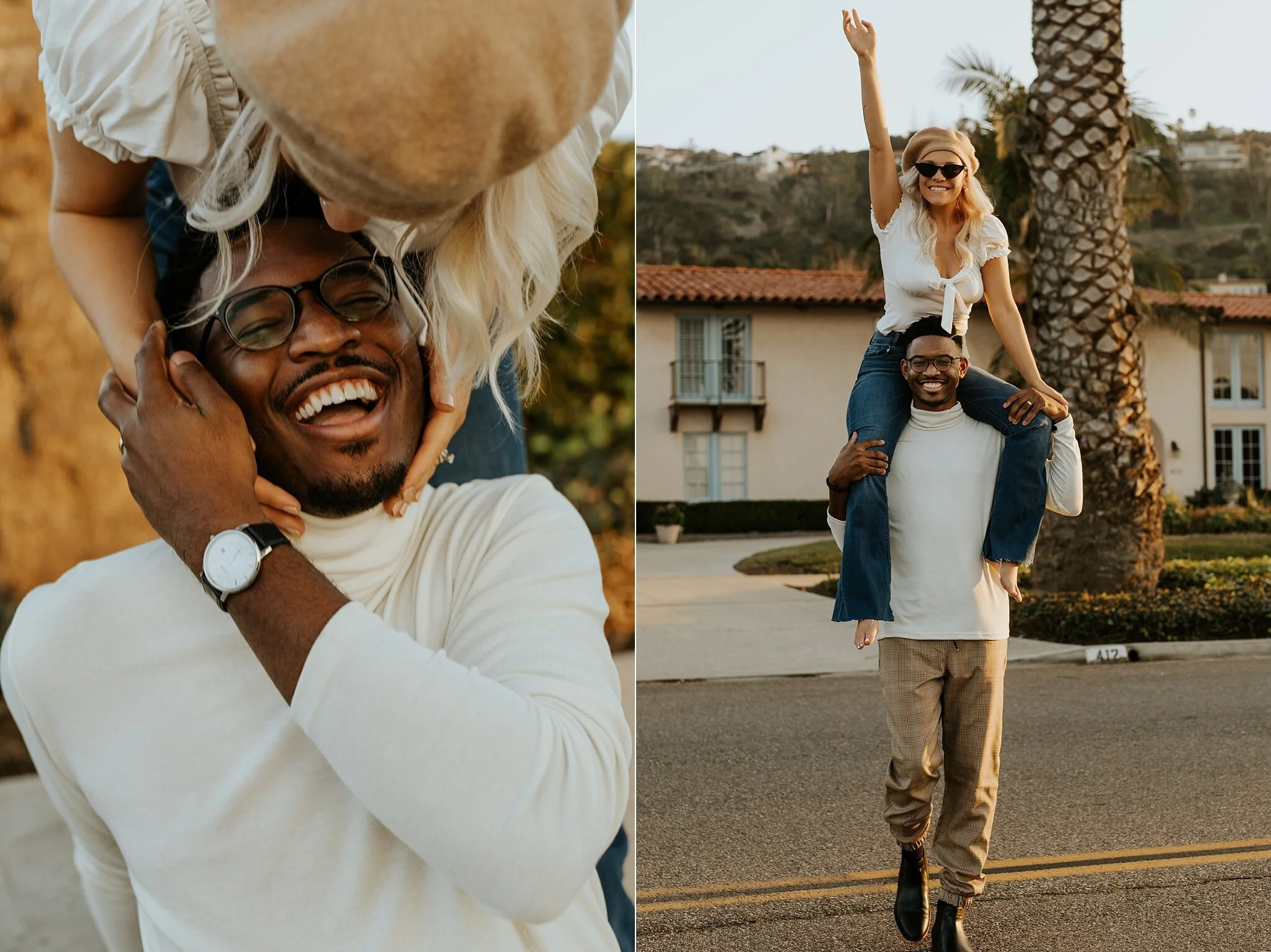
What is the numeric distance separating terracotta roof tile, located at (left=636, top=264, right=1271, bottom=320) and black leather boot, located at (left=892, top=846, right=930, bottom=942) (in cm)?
788

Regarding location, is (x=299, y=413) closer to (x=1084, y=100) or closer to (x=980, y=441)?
(x=980, y=441)

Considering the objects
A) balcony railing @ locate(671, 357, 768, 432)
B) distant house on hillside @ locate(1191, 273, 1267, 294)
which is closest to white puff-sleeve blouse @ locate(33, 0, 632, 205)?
balcony railing @ locate(671, 357, 768, 432)

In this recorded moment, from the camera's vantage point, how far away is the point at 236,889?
1.03m

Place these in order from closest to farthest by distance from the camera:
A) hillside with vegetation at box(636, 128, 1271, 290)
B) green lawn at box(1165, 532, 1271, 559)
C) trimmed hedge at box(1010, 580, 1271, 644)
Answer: trimmed hedge at box(1010, 580, 1271, 644)
green lawn at box(1165, 532, 1271, 559)
hillside with vegetation at box(636, 128, 1271, 290)

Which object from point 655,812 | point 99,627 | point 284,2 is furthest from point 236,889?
point 655,812

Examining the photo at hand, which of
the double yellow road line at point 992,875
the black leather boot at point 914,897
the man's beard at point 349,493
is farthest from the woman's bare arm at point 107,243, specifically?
the double yellow road line at point 992,875


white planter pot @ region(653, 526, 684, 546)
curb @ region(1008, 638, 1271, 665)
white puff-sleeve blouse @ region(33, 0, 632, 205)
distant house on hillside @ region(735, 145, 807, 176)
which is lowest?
curb @ region(1008, 638, 1271, 665)

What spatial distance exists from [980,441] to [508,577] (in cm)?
124

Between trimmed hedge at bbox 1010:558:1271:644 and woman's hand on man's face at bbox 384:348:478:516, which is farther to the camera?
trimmed hedge at bbox 1010:558:1271:644

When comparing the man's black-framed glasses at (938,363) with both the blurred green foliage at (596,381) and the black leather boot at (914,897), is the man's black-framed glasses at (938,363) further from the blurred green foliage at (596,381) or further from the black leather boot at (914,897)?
the black leather boot at (914,897)

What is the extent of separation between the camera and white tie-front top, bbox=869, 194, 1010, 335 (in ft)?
6.41

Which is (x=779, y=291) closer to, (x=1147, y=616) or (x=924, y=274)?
(x=1147, y=616)

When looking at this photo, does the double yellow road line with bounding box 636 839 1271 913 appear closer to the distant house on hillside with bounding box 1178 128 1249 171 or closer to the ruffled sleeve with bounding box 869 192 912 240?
the ruffled sleeve with bounding box 869 192 912 240

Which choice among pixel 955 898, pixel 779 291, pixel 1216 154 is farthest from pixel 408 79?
pixel 1216 154
